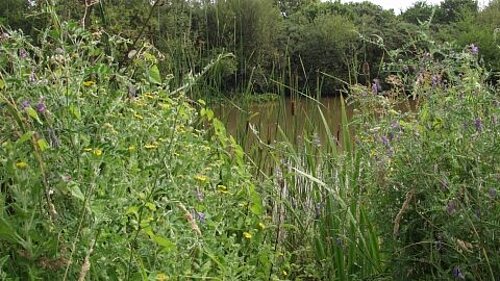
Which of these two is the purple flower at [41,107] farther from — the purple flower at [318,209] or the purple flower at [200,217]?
the purple flower at [318,209]

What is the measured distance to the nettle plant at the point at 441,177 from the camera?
A: 1.56 meters

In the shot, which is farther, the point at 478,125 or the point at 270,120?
the point at 270,120

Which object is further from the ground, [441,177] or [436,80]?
[436,80]

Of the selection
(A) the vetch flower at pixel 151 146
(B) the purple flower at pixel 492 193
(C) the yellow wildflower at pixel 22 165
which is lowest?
(B) the purple flower at pixel 492 193

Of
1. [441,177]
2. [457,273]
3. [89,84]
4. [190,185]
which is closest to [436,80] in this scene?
[441,177]

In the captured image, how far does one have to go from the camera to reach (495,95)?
1865mm

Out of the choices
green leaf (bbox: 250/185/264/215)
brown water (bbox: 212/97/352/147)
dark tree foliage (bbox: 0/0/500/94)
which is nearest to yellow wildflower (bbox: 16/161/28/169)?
dark tree foliage (bbox: 0/0/500/94)

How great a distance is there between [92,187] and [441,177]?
87cm

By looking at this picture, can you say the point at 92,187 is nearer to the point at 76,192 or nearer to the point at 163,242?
the point at 76,192

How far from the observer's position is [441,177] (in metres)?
1.60

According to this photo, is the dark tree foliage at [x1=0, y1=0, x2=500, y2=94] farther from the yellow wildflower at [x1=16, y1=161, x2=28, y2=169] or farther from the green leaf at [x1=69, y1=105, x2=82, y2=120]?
the yellow wildflower at [x1=16, y1=161, x2=28, y2=169]

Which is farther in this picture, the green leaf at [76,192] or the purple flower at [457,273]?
the purple flower at [457,273]

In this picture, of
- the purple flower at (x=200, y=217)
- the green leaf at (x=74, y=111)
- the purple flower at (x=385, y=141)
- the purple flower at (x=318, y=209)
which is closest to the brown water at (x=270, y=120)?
the purple flower at (x=318, y=209)

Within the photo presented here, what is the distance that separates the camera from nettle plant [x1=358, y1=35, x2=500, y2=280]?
1.56 meters
